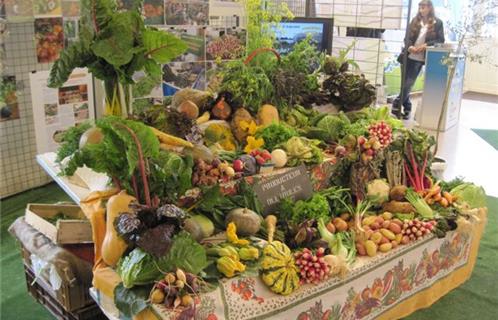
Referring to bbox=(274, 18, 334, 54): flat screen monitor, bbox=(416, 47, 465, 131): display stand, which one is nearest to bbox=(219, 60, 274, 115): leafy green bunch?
bbox=(274, 18, 334, 54): flat screen monitor

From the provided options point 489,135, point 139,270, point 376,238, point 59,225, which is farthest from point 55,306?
point 489,135

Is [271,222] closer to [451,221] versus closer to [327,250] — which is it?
[327,250]

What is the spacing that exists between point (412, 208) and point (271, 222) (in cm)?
91

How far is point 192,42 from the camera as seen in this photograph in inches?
176

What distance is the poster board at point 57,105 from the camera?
4.32 metres

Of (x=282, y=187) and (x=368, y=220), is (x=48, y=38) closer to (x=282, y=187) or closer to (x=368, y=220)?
(x=282, y=187)

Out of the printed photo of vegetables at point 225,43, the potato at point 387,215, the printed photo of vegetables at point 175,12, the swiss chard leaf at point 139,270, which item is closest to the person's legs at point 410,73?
the printed photo of vegetables at point 225,43

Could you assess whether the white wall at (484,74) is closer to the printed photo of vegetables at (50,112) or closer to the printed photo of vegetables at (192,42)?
the printed photo of vegetables at (192,42)

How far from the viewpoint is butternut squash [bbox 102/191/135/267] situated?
2.04 m

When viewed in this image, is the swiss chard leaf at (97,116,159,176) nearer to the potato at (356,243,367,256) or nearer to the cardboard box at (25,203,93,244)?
the cardboard box at (25,203,93,244)

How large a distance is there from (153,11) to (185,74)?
1.97ft

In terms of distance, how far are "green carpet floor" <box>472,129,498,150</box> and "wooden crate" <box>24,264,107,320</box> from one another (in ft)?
18.2

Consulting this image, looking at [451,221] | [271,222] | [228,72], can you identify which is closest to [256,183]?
[271,222]

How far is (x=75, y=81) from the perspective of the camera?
4.54 m
